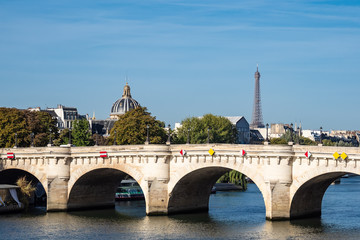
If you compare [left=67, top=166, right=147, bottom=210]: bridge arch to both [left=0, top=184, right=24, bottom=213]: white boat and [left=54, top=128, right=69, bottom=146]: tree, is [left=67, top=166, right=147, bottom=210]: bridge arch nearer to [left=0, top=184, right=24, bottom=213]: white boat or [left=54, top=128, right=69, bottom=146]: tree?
[left=0, top=184, right=24, bottom=213]: white boat

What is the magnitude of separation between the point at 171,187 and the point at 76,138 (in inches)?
1809

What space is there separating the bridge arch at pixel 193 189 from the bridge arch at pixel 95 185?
307 centimetres

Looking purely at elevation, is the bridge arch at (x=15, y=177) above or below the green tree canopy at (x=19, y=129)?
below

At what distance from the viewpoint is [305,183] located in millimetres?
61625

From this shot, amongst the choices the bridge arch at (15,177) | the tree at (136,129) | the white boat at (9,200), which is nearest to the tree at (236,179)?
the tree at (136,129)

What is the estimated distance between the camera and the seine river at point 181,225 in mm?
59219

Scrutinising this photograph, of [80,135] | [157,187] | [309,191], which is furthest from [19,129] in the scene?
[309,191]

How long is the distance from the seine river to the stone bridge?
1.56 m

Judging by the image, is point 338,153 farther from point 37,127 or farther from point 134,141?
point 37,127

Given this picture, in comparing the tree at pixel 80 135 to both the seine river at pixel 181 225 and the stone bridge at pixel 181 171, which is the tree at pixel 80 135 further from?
the seine river at pixel 181 225

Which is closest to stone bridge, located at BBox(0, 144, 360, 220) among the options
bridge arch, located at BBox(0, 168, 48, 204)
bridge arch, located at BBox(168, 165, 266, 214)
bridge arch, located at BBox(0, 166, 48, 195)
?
bridge arch, located at BBox(168, 165, 266, 214)

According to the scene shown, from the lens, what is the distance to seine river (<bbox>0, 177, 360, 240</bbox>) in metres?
59.2

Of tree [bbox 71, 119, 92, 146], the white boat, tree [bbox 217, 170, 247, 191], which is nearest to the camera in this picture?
the white boat

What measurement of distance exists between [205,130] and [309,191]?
70495 mm
